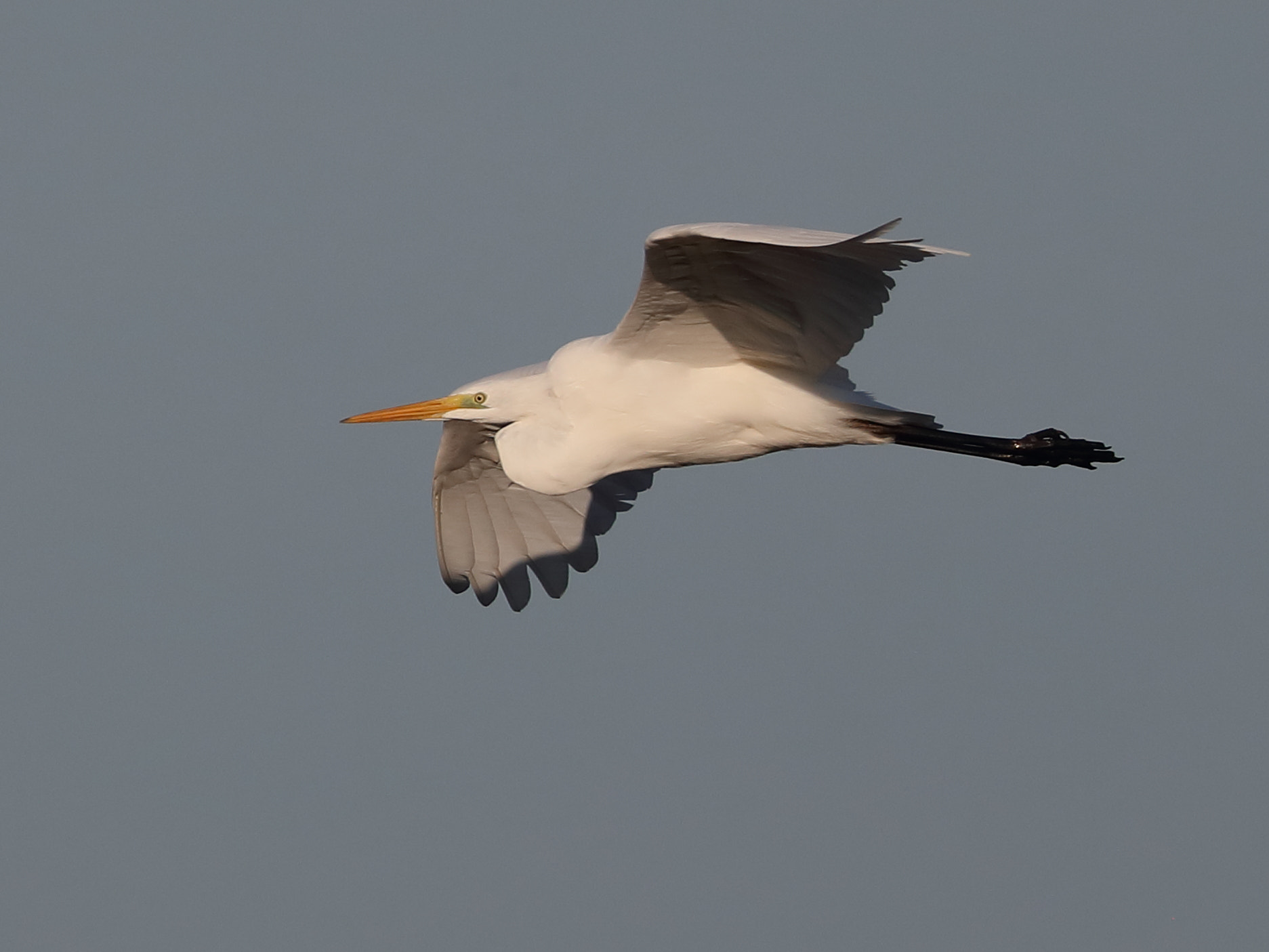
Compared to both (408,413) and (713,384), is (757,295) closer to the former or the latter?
(713,384)

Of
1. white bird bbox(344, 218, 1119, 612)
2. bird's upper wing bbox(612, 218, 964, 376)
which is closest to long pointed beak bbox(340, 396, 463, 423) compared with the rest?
white bird bbox(344, 218, 1119, 612)

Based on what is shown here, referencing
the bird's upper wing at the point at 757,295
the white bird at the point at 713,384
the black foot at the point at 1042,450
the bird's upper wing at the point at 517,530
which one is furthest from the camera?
the bird's upper wing at the point at 517,530

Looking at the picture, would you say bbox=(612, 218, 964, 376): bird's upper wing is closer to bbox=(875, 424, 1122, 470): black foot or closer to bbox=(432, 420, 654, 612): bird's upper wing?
bbox=(875, 424, 1122, 470): black foot

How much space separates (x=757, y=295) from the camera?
9391 mm

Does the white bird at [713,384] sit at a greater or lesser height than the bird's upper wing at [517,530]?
greater

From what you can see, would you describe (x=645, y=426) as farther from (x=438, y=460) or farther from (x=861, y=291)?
(x=438, y=460)

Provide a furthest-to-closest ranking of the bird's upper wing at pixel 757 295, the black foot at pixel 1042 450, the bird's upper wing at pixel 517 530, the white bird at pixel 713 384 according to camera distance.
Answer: the bird's upper wing at pixel 517 530 → the black foot at pixel 1042 450 → the white bird at pixel 713 384 → the bird's upper wing at pixel 757 295

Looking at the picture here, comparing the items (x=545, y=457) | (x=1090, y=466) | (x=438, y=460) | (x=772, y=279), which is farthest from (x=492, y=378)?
(x=1090, y=466)

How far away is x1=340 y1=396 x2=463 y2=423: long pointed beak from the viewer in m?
11.6

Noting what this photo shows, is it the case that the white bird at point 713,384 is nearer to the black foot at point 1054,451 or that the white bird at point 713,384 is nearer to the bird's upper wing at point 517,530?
the black foot at point 1054,451

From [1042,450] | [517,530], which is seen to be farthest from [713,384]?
[517,530]

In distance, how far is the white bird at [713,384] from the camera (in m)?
8.98

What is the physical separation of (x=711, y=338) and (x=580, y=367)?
90cm

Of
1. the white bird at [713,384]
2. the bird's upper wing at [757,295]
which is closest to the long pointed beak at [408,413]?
the white bird at [713,384]
